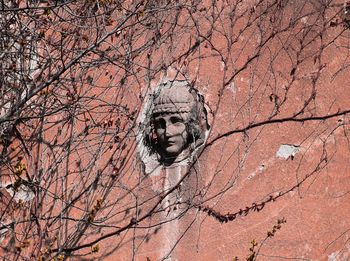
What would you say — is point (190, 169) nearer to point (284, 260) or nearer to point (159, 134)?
point (159, 134)

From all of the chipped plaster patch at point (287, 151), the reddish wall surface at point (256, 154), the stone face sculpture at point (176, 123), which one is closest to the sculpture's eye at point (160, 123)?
the stone face sculpture at point (176, 123)

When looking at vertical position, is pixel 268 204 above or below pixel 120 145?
below

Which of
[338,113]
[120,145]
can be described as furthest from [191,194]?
[338,113]

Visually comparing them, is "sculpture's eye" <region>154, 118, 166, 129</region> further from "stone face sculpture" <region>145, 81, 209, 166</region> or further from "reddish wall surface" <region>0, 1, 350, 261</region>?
"reddish wall surface" <region>0, 1, 350, 261</region>

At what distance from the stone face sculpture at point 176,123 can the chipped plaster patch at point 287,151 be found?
46 cm

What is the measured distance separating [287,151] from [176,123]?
2.24ft

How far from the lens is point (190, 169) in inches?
220

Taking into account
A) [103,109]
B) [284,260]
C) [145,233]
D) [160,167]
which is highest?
[103,109]

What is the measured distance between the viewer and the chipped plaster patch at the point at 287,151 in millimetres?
5547

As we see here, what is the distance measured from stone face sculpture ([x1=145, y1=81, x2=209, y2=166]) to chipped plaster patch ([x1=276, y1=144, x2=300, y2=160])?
0.46 meters

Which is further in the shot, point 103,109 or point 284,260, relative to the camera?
point 103,109

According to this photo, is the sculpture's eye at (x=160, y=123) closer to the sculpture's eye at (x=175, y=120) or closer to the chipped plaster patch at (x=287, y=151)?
the sculpture's eye at (x=175, y=120)

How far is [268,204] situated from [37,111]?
1559 millimetres

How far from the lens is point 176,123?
18.2 feet
